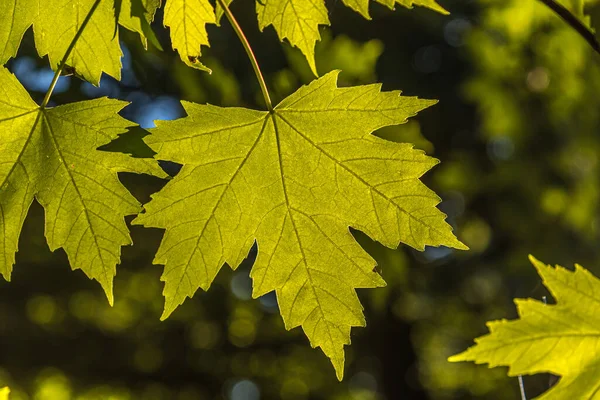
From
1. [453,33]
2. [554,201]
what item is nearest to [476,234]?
[554,201]

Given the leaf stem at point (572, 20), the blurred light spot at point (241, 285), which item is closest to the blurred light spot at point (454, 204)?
the blurred light spot at point (241, 285)

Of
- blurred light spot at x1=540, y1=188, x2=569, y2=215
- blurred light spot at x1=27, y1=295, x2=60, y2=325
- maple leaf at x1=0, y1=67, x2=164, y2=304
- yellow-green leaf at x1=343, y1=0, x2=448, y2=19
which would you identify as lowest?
blurred light spot at x1=27, y1=295, x2=60, y2=325

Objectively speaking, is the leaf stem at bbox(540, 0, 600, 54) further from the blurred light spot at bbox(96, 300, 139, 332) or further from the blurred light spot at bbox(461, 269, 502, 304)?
the blurred light spot at bbox(96, 300, 139, 332)

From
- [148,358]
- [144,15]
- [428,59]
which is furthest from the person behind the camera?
[148,358]

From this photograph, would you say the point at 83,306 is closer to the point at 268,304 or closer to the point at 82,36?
the point at 268,304

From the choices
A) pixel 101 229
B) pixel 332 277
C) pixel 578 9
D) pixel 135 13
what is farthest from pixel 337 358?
pixel 578 9

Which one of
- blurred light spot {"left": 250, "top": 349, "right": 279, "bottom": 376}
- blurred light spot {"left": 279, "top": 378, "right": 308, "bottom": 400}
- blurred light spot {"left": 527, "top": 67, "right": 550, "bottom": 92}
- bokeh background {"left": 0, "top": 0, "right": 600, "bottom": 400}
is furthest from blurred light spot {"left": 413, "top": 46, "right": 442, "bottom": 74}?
blurred light spot {"left": 279, "top": 378, "right": 308, "bottom": 400}
